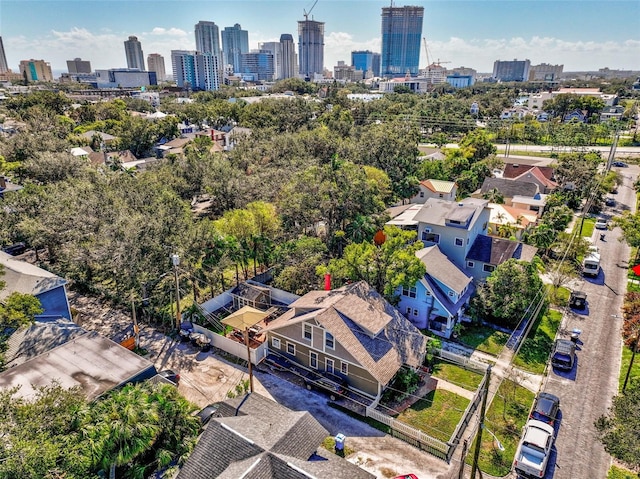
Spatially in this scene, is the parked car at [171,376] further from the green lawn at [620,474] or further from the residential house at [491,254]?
the residential house at [491,254]

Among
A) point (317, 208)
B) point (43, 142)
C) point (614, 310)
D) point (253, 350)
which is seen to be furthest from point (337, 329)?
point (43, 142)

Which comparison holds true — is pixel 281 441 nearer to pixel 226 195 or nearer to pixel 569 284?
pixel 569 284

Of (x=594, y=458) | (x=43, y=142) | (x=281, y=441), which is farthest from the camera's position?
(x=43, y=142)

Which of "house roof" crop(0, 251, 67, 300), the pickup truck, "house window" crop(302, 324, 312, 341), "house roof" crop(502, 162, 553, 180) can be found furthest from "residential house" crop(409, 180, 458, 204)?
"house roof" crop(0, 251, 67, 300)

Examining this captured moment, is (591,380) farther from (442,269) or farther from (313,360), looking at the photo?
(313,360)

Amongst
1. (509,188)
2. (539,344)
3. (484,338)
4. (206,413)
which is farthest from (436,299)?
(509,188)

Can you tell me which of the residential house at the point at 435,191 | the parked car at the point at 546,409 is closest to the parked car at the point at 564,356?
the parked car at the point at 546,409

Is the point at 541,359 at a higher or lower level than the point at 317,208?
lower

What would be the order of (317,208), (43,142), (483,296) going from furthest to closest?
(43,142)
(317,208)
(483,296)
